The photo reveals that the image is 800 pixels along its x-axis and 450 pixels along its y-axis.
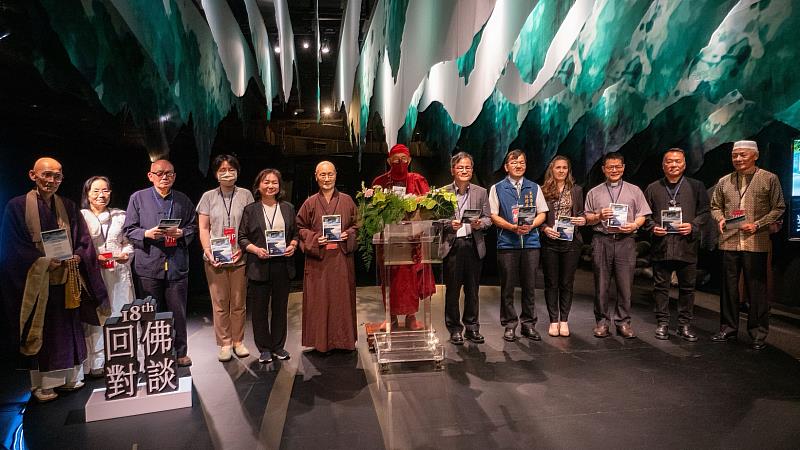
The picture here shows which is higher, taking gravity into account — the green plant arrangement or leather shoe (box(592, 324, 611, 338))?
the green plant arrangement

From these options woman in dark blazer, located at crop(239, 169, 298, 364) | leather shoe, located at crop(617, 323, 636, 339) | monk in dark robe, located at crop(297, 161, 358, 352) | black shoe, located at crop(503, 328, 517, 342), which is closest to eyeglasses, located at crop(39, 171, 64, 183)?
woman in dark blazer, located at crop(239, 169, 298, 364)

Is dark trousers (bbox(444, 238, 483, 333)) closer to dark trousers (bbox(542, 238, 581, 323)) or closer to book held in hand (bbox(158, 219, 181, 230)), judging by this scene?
dark trousers (bbox(542, 238, 581, 323))

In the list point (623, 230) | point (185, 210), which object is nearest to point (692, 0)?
point (623, 230)

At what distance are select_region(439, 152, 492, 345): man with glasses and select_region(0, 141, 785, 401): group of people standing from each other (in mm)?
11

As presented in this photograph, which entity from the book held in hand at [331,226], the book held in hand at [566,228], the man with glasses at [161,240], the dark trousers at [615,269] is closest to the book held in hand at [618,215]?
the dark trousers at [615,269]

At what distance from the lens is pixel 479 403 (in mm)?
2533

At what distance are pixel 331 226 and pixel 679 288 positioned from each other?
2.87 metres

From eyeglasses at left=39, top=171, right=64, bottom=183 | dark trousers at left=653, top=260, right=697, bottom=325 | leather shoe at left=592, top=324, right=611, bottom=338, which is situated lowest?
leather shoe at left=592, top=324, right=611, bottom=338

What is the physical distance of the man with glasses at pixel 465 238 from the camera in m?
3.37

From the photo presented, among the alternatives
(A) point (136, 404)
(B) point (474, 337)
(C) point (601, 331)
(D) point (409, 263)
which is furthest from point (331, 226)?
(C) point (601, 331)

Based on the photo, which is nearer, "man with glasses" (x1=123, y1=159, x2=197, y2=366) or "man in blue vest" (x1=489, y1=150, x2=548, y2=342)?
"man with glasses" (x1=123, y1=159, x2=197, y2=366)

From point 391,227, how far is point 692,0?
11.6 feet

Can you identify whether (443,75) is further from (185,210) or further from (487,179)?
(185,210)

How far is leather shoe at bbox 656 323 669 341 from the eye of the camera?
3680 millimetres
